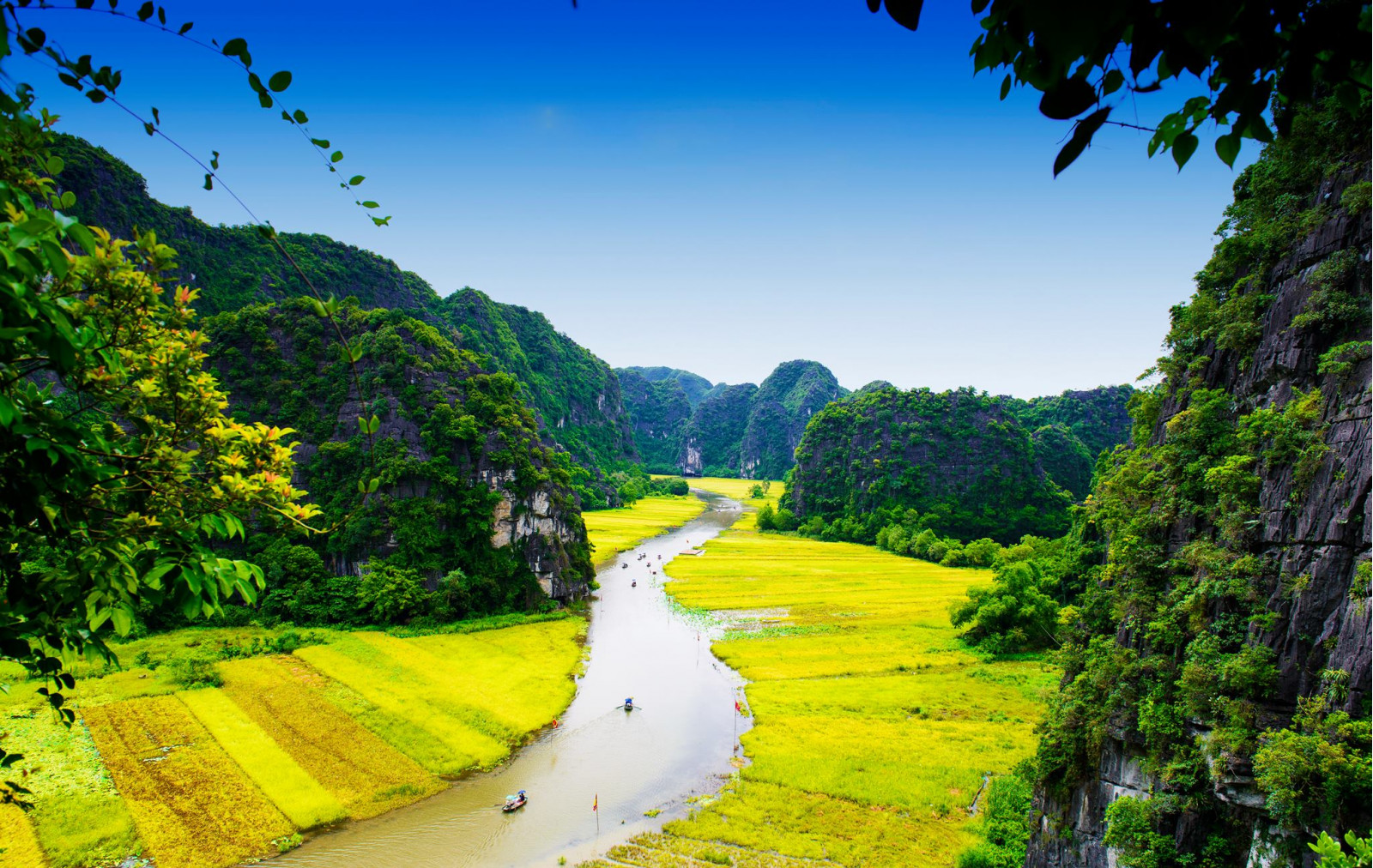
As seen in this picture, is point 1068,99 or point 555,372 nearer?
point 1068,99

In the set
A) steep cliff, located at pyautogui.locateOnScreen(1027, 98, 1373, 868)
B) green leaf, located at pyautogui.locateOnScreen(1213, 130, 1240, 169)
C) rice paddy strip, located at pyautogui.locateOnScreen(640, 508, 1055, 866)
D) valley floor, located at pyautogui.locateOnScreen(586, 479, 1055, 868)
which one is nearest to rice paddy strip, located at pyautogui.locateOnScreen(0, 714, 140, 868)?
valley floor, located at pyautogui.locateOnScreen(586, 479, 1055, 868)

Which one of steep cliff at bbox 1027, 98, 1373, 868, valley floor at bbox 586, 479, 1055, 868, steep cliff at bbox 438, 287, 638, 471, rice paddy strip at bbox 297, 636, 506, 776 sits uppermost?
steep cliff at bbox 438, 287, 638, 471

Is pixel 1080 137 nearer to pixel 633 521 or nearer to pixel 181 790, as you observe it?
pixel 181 790

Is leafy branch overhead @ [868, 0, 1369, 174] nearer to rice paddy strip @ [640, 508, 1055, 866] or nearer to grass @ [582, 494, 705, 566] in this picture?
rice paddy strip @ [640, 508, 1055, 866]

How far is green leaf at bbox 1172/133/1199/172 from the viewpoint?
2158 millimetres

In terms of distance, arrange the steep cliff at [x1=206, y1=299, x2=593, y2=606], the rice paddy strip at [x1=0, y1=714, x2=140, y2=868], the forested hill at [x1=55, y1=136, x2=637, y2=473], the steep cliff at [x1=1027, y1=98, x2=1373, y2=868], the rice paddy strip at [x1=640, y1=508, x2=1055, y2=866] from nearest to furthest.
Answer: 1. the steep cliff at [x1=1027, y1=98, x2=1373, y2=868]
2. the rice paddy strip at [x1=0, y1=714, x2=140, y2=868]
3. the rice paddy strip at [x1=640, y1=508, x2=1055, y2=866]
4. the steep cliff at [x1=206, y1=299, x2=593, y2=606]
5. the forested hill at [x1=55, y1=136, x2=637, y2=473]

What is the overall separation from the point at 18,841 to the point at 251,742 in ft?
21.9

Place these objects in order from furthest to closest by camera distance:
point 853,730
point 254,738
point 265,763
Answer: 1. point 853,730
2. point 254,738
3. point 265,763

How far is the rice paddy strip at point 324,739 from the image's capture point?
2041 cm

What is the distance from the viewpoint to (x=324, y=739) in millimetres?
23500

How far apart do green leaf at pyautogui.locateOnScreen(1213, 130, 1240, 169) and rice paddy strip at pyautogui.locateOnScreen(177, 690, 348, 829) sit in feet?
80.0

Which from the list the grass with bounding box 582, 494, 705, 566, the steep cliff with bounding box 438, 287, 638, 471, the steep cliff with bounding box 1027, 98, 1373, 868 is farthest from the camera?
the steep cliff with bounding box 438, 287, 638, 471

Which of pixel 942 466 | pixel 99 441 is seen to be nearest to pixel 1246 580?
pixel 99 441

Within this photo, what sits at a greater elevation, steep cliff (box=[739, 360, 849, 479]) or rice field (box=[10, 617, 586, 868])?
steep cliff (box=[739, 360, 849, 479])
